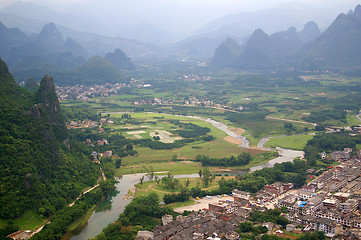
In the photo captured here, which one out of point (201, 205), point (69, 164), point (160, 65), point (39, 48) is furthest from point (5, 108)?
point (160, 65)

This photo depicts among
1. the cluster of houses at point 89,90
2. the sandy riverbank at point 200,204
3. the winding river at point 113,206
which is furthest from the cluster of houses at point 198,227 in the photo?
the cluster of houses at point 89,90

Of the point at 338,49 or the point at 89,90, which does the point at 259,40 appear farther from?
the point at 89,90

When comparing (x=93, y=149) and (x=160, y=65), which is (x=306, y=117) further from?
(x=160, y=65)

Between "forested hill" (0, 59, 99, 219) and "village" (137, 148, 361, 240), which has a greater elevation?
"forested hill" (0, 59, 99, 219)

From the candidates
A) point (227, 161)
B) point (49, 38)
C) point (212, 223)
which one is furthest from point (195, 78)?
point (212, 223)

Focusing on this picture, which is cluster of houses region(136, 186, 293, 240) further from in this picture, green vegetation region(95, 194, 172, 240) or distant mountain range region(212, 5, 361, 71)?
distant mountain range region(212, 5, 361, 71)

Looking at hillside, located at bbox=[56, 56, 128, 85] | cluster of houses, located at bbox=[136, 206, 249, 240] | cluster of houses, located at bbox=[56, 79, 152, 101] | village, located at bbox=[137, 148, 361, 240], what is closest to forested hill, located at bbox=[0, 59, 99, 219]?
cluster of houses, located at bbox=[136, 206, 249, 240]

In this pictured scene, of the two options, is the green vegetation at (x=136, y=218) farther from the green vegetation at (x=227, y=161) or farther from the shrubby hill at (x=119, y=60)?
the shrubby hill at (x=119, y=60)

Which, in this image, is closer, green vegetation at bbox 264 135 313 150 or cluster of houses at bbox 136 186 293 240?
cluster of houses at bbox 136 186 293 240
